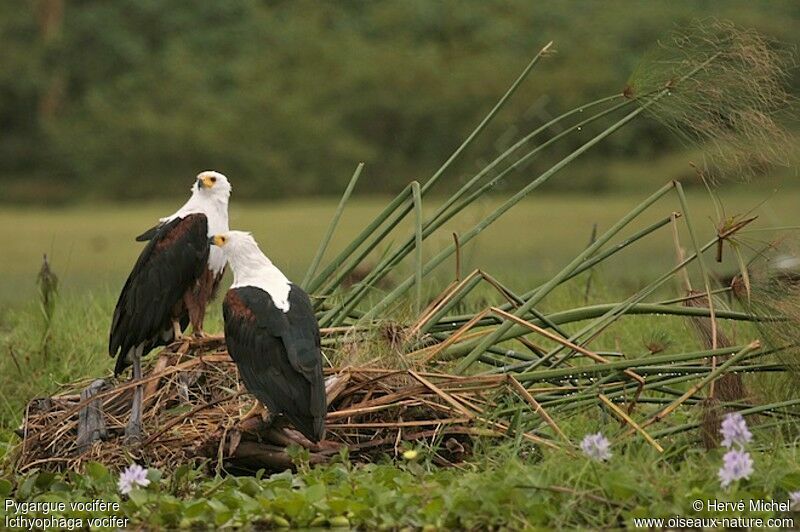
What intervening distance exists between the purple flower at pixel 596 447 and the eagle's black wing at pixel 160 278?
3.89 ft

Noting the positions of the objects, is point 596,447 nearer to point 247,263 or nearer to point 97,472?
point 247,263

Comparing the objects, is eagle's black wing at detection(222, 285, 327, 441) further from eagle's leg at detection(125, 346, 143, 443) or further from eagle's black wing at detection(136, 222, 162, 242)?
eagle's black wing at detection(136, 222, 162, 242)

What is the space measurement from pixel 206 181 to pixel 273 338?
0.55 metres

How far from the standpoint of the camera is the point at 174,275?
3855 mm

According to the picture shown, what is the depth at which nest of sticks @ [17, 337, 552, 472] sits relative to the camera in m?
3.60

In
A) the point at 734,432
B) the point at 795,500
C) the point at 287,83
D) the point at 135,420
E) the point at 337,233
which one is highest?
the point at 287,83

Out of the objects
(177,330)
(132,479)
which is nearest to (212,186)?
(177,330)

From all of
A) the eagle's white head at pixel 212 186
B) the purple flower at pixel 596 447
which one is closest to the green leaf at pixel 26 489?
the eagle's white head at pixel 212 186

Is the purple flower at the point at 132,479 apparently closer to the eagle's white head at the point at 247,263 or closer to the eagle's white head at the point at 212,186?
the eagle's white head at the point at 247,263

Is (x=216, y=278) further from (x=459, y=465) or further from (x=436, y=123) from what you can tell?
(x=436, y=123)

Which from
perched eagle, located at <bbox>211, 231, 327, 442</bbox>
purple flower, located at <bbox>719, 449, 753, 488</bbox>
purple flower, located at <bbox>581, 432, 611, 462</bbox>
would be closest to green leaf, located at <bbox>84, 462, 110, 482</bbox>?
perched eagle, located at <bbox>211, 231, 327, 442</bbox>

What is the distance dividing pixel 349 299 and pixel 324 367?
0.72 ft

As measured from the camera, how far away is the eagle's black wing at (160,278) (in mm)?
3854

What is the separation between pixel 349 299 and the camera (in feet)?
13.0
